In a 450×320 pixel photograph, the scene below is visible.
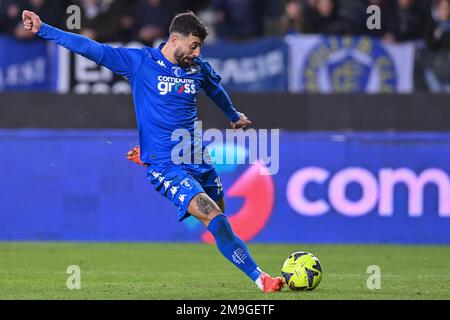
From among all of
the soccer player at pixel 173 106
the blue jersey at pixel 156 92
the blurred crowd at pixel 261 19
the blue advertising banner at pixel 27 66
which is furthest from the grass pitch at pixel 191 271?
the blurred crowd at pixel 261 19

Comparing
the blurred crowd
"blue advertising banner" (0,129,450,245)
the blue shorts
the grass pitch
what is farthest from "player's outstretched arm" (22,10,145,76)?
the blurred crowd

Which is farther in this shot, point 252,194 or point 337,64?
point 337,64

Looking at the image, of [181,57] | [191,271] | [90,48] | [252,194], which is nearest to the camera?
[90,48]

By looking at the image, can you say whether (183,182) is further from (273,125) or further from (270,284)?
(273,125)

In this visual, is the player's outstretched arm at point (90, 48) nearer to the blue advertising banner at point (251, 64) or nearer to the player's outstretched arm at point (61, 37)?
the player's outstretched arm at point (61, 37)

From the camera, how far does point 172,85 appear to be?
8.81 meters

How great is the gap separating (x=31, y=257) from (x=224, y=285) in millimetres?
3488

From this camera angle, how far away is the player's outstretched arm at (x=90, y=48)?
848 centimetres

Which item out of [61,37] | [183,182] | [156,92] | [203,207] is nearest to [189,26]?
[156,92]

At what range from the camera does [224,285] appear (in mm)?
9266

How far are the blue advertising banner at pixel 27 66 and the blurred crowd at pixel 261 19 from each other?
243 mm

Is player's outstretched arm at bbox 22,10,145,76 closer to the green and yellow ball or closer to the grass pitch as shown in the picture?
the grass pitch

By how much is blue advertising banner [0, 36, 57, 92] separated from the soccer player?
19.7 ft

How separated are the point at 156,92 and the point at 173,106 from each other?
171mm
